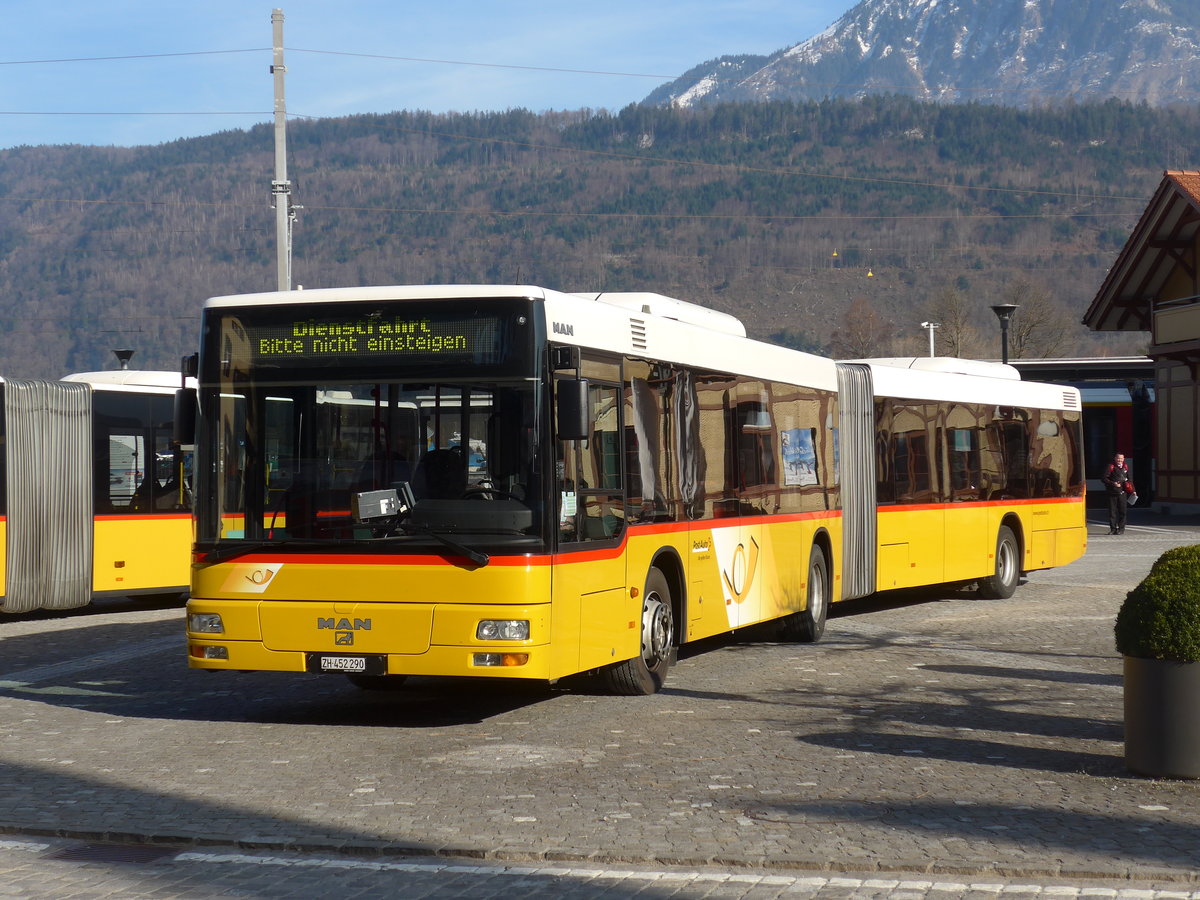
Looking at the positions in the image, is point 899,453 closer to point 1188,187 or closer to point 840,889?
point 840,889

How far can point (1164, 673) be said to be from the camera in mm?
8203

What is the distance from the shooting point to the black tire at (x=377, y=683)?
1242 centimetres

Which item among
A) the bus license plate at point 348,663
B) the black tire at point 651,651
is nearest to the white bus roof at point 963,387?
the black tire at point 651,651

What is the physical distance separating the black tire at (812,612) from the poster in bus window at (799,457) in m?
0.75

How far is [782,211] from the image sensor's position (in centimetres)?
18525

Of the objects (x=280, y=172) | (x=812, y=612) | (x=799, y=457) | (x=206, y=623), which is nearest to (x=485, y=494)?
(x=206, y=623)

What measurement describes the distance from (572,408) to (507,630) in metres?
1.36

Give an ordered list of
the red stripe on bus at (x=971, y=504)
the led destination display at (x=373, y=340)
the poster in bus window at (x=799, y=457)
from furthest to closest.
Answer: the red stripe on bus at (x=971, y=504) → the poster in bus window at (x=799, y=457) → the led destination display at (x=373, y=340)

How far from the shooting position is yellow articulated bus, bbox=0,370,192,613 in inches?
711

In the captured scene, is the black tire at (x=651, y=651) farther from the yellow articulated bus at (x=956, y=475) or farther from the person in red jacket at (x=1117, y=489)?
the person in red jacket at (x=1117, y=489)

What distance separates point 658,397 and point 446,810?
4710 mm

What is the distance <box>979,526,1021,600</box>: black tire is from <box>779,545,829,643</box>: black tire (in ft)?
17.1

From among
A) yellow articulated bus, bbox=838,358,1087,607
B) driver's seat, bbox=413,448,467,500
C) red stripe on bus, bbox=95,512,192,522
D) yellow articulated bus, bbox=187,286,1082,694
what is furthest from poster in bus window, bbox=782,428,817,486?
red stripe on bus, bbox=95,512,192,522

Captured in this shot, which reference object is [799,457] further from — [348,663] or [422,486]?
[348,663]
